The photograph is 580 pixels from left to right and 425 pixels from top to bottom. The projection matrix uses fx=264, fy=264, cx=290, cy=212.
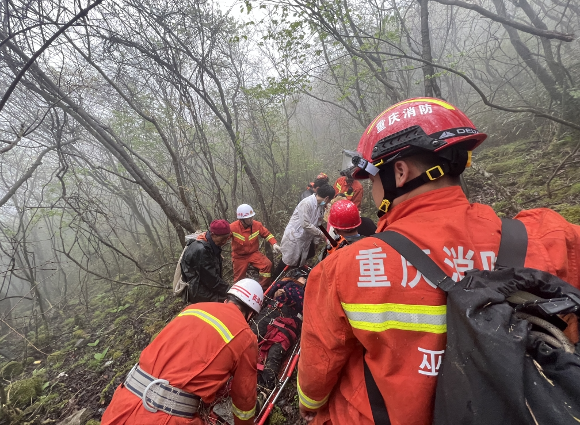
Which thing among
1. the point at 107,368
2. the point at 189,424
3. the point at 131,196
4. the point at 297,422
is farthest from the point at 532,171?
the point at 131,196

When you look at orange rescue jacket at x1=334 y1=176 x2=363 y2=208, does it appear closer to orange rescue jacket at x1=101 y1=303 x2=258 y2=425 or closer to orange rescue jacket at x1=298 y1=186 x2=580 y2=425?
orange rescue jacket at x1=101 y1=303 x2=258 y2=425

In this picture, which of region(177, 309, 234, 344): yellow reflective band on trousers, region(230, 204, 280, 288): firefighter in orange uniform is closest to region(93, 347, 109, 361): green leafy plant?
region(230, 204, 280, 288): firefighter in orange uniform

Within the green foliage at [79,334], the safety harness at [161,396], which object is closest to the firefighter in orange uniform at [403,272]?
the safety harness at [161,396]

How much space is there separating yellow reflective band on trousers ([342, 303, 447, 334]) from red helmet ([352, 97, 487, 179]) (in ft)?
2.16

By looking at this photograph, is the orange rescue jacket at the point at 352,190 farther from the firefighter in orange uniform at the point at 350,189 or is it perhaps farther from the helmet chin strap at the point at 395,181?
the helmet chin strap at the point at 395,181

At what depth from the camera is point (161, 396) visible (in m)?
1.87

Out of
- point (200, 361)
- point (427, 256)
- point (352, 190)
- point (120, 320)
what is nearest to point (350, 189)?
point (352, 190)

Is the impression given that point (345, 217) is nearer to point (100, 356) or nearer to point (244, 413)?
point (244, 413)

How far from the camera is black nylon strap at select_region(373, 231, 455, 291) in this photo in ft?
2.90

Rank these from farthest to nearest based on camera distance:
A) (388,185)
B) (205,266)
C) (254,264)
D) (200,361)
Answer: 1. (254,264)
2. (205,266)
3. (200,361)
4. (388,185)

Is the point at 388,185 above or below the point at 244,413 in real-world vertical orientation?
above

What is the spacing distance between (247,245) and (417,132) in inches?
201

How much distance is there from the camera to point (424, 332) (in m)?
0.89

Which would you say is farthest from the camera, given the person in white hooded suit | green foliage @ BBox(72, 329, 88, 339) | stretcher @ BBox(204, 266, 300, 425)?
green foliage @ BBox(72, 329, 88, 339)
